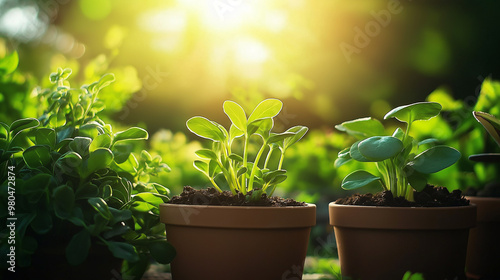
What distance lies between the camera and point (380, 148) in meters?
0.81

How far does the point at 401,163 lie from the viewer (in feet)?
3.00

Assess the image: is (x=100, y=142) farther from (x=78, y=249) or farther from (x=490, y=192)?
(x=490, y=192)

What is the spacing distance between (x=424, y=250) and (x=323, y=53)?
1984 mm

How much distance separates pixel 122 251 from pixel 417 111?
655mm

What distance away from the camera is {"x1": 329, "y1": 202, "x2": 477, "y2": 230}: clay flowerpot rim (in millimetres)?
838

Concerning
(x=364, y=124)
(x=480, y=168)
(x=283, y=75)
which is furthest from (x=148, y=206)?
(x=283, y=75)

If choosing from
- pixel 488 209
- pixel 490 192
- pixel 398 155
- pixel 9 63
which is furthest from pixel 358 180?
pixel 9 63

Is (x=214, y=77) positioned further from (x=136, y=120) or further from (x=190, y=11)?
(x=136, y=120)

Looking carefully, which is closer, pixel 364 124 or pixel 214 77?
pixel 364 124

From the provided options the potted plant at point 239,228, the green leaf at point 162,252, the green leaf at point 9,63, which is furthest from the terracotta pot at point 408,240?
the green leaf at point 9,63

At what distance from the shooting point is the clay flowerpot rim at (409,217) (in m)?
0.84

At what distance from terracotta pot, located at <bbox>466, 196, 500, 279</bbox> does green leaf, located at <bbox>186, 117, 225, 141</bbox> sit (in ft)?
2.39

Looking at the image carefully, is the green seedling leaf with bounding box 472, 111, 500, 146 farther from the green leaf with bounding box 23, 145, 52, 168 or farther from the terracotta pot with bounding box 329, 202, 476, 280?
the green leaf with bounding box 23, 145, 52, 168

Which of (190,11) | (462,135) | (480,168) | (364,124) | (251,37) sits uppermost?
(190,11)
